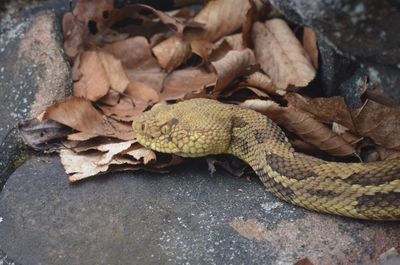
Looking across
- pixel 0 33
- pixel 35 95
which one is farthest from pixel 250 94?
pixel 0 33

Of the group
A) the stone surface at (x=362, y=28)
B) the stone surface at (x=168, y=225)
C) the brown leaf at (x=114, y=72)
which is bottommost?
the stone surface at (x=168, y=225)

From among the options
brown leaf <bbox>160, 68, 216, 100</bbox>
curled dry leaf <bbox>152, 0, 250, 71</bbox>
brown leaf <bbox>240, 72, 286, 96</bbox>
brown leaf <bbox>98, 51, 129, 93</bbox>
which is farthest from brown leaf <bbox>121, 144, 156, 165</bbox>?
curled dry leaf <bbox>152, 0, 250, 71</bbox>

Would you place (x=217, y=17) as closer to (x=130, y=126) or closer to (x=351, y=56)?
(x=130, y=126)

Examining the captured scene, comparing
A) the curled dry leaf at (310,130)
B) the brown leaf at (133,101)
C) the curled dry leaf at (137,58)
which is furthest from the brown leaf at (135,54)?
the curled dry leaf at (310,130)

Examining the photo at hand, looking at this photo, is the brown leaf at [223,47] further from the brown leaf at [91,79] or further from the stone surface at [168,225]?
the stone surface at [168,225]

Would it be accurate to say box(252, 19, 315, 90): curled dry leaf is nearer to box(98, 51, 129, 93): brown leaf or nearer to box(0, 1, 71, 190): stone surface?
box(98, 51, 129, 93): brown leaf

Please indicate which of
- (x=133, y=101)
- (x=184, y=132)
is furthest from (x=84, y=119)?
(x=184, y=132)
